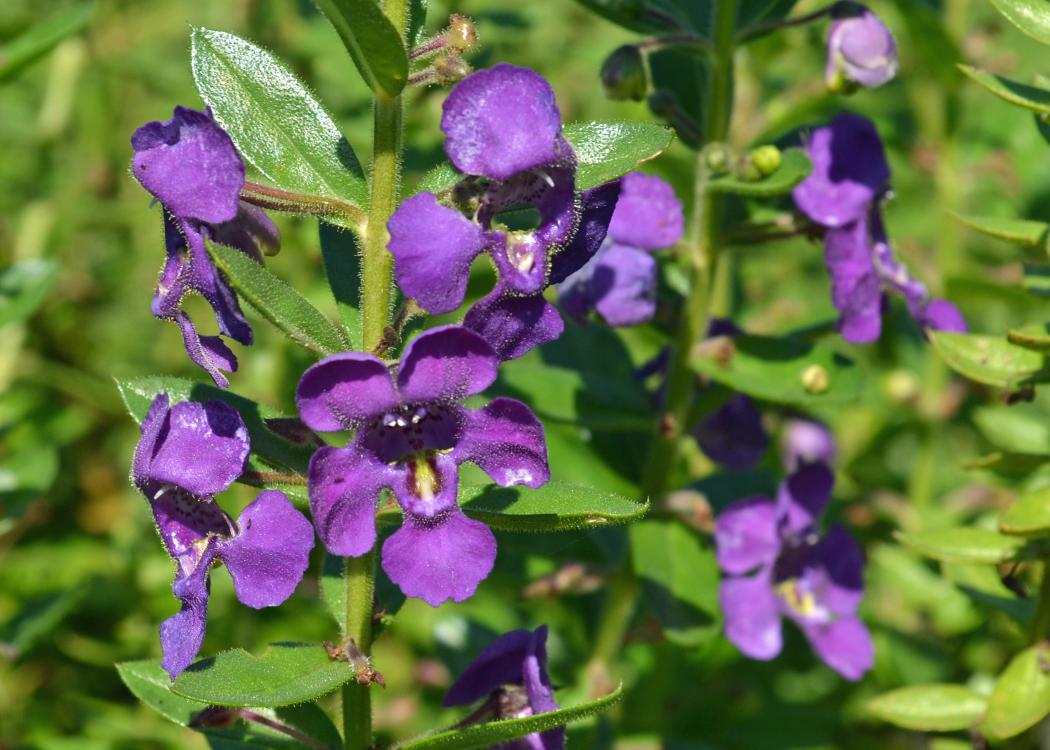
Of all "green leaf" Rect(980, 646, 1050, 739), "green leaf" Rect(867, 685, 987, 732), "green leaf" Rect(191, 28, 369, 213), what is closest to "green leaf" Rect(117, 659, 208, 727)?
"green leaf" Rect(191, 28, 369, 213)

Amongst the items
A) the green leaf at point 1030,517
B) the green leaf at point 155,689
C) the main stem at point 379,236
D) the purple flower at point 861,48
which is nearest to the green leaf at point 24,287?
the green leaf at point 155,689

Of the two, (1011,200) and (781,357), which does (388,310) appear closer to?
(781,357)

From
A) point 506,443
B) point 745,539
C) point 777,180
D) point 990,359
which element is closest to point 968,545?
point 990,359

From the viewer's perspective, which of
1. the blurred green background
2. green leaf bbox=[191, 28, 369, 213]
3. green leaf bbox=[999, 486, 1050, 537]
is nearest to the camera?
green leaf bbox=[191, 28, 369, 213]

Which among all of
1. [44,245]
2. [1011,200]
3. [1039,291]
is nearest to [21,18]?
[44,245]

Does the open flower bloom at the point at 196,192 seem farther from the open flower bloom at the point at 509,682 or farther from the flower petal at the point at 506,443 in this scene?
the open flower bloom at the point at 509,682

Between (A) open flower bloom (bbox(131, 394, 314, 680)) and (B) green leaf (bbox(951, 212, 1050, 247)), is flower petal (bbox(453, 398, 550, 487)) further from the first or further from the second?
(B) green leaf (bbox(951, 212, 1050, 247))

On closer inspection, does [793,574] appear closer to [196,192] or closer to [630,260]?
[630,260]
